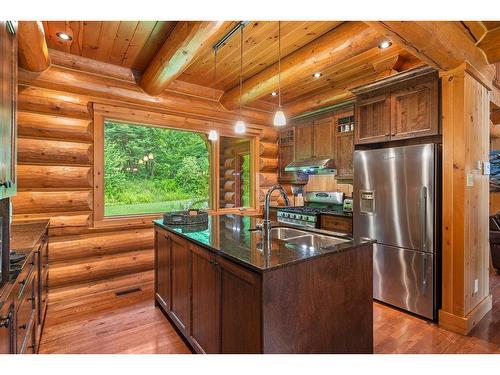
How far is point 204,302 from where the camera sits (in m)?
1.98

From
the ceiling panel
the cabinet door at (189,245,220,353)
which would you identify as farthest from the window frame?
the cabinet door at (189,245,220,353)

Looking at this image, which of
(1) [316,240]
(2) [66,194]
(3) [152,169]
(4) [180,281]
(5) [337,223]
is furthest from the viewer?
(3) [152,169]

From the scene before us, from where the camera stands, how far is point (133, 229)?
3580 mm

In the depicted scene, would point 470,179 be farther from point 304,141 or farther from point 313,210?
point 304,141

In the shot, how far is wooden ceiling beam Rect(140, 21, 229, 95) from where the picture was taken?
7.37ft

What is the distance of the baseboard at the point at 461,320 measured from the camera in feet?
8.02

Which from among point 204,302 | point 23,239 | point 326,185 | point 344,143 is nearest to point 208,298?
point 204,302

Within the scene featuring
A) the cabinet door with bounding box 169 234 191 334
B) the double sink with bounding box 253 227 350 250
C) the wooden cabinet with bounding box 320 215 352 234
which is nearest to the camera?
the double sink with bounding box 253 227 350 250

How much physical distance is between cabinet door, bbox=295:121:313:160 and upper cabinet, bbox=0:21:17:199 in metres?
3.71

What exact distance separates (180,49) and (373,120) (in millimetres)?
2306

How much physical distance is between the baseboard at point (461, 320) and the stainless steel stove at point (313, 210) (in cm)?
169

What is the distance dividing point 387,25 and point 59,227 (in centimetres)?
366

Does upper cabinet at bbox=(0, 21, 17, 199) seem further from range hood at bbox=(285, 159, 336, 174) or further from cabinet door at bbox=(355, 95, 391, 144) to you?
range hood at bbox=(285, 159, 336, 174)
